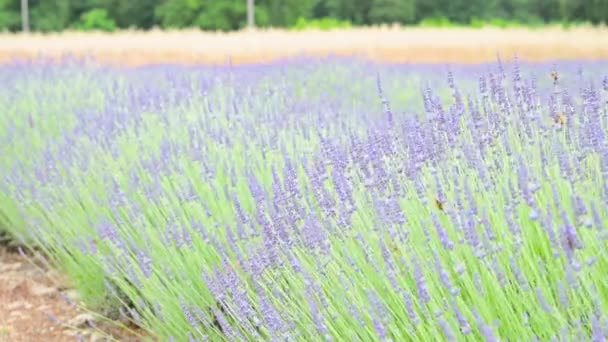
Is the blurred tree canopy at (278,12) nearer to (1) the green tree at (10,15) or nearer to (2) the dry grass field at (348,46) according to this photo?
(1) the green tree at (10,15)

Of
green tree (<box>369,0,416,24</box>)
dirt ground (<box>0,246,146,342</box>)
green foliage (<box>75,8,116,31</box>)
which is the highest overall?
green tree (<box>369,0,416,24</box>)

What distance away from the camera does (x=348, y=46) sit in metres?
13.5

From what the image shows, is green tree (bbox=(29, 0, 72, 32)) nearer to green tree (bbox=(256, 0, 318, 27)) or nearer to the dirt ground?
green tree (bbox=(256, 0, 318, 27))

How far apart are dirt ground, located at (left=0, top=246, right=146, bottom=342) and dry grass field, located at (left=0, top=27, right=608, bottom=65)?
721 cm

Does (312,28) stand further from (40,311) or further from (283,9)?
(40,311)

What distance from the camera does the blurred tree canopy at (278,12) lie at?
102 ft

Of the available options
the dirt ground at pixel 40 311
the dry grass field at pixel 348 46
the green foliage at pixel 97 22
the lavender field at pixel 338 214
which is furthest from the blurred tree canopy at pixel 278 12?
the lavender field at pixel 338 214

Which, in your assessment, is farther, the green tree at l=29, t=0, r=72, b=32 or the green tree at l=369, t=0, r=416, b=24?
the green tree at l=29, t=0, r=72, b=32

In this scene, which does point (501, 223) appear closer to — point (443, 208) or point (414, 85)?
point (443, 208)

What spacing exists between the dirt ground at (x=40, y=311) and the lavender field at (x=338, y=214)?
127mm

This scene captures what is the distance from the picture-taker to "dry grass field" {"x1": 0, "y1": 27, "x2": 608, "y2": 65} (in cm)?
1230

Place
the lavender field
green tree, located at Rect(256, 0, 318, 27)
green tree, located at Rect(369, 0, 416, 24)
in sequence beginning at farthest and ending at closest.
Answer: green tree, located at Rect(256, 0, 318, 27) < green tree, located at Rect(369, 0, 416, 24) < the lavender field

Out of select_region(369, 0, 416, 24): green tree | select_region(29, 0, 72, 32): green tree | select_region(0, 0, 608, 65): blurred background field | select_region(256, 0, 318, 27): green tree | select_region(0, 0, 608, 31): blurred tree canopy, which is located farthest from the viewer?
select_region(29, 0, 72, 32): green tree

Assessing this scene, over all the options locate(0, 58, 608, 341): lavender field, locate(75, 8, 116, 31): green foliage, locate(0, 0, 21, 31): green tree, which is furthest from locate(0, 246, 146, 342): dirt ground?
locate(0, 0, 21, 31): green tree
